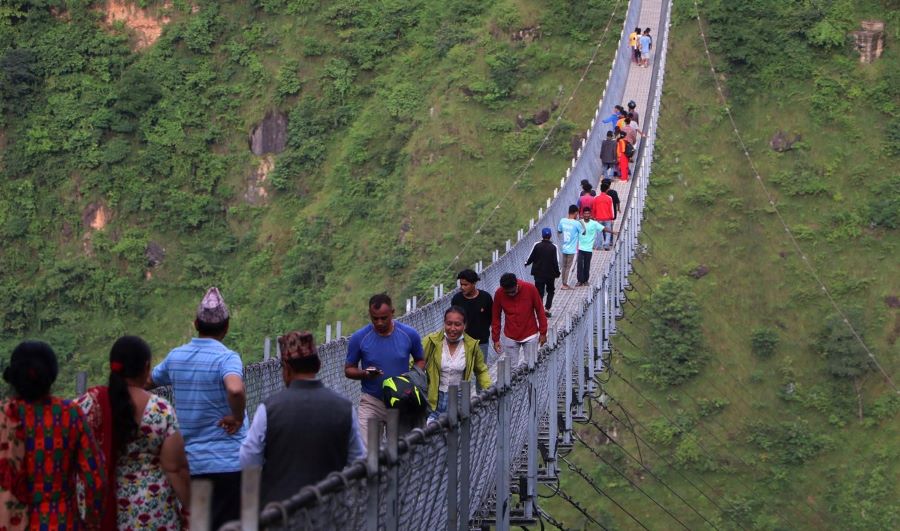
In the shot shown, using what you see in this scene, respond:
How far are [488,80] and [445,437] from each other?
107 feet

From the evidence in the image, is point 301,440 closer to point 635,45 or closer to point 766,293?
point 635,45

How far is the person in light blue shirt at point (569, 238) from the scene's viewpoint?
15125 millimetres

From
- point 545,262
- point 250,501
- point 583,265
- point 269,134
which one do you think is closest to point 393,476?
point 250,501

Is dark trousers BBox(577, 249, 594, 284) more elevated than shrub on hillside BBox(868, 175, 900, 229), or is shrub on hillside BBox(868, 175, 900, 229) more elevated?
dark trousers BBox(577, 249, 594, 284)

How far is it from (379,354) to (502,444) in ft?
2.35

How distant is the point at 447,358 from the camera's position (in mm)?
7793

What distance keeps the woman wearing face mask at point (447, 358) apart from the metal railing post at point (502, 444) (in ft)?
1.77

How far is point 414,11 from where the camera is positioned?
41125 mm

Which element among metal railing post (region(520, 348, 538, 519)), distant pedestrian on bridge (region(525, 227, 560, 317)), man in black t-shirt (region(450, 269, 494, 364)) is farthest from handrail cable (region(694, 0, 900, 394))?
metal railing post (region(520, 348, 538, 519))

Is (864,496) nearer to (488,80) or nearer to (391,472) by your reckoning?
(488,80)

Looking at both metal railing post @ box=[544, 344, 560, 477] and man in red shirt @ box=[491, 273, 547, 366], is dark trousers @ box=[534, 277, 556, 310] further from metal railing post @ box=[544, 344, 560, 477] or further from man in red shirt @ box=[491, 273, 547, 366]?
man in red shirt @ box=[491, 273, 547, 366]

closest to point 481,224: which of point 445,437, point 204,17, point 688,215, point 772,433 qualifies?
point 688,215

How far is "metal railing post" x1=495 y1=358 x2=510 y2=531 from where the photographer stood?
691 centimetres

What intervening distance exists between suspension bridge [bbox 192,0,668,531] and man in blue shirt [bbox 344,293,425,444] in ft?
1.66
